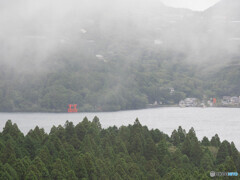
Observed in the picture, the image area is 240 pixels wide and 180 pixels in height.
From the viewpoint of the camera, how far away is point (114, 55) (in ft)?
527

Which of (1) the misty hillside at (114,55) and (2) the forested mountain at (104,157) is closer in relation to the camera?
(2) the forested mountain at (104,157)

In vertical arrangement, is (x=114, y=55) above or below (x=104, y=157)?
above

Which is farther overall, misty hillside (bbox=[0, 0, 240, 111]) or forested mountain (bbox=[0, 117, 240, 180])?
misty hillside (bbox=[0, 0, 240, 111])

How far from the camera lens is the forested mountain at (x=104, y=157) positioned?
67.1 ft

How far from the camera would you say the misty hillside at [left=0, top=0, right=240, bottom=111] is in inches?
4722

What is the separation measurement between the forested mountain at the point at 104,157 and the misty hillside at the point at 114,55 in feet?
254

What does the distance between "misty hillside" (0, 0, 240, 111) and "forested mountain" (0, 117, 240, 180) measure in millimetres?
77458

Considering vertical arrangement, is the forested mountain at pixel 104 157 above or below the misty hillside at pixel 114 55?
below

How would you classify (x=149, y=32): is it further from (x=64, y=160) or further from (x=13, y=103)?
(x=64, y=160)

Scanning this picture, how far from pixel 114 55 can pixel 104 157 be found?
135063 millimetres

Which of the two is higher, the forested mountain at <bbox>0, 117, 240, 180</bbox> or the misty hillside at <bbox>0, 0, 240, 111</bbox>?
the misty hillside at <bbox>0, 0, 240, 111</bbox>

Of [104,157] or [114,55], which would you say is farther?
[114,55]

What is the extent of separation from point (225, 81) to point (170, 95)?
19086mm

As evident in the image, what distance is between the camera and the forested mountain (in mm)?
20453
